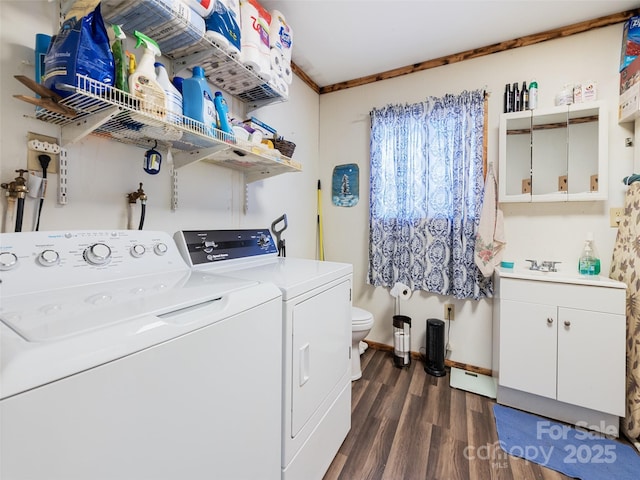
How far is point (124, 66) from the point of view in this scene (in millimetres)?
928

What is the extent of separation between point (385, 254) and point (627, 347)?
63.6 inches

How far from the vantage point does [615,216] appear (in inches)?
74.5

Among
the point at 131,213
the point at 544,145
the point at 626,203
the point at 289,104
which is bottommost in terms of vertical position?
the point at 131,213

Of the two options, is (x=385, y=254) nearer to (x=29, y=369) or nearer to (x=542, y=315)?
(x=542, y=315)

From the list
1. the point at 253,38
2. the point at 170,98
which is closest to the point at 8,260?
the point at 170,98

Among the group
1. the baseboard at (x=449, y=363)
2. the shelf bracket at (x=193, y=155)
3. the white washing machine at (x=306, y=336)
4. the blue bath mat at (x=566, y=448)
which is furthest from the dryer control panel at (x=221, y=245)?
the blue bath mat at (x=566, y=448)

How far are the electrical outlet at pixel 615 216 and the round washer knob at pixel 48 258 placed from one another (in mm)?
3019

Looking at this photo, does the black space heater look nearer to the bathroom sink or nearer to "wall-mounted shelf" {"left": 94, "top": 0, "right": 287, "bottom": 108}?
the bathroom sink

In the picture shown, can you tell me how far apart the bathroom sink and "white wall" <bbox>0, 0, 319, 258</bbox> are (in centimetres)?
177

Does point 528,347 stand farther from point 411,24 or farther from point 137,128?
point 137,128

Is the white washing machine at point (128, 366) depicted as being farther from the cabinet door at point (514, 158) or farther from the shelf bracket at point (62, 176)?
the cabinet door at point (514, 158)

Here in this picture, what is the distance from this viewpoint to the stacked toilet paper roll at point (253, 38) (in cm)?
141

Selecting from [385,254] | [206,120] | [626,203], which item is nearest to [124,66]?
[206,120]

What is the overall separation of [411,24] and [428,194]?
124 centimetres
